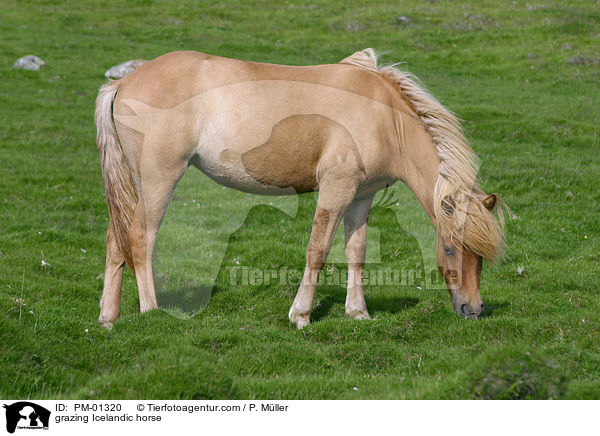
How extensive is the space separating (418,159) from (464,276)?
1464 millimetres

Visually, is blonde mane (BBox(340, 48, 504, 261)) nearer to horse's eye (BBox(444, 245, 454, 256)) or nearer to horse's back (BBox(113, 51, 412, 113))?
horse's eye (BBox(444, 245, 454, 256))

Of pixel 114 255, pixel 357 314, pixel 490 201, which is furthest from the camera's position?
pixel 357 314

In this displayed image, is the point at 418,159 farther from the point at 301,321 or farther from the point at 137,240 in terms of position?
the point at 137,240

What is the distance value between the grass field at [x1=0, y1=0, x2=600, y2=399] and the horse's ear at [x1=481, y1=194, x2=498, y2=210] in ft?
4.19

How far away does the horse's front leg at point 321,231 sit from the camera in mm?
6949

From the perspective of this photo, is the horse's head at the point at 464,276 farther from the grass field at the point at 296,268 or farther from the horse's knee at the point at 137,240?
the horse's knee at the point at 137,240

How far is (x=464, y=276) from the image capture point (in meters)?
6.79

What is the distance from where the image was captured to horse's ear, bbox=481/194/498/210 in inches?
258

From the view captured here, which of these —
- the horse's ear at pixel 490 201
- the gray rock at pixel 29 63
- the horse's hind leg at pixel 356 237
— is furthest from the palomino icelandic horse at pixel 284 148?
the gray rock at pixel 29 63

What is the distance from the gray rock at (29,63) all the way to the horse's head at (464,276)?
2219cm

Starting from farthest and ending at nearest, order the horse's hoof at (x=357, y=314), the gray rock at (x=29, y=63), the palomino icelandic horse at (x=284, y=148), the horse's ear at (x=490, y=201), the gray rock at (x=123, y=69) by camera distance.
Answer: the gray rock at (x=29, y=63)
the gray rock at (x=123, y=69)
the horse's hoof at (x=357, y=314)
the palomino icelandic horse at (x=284, y=148)
the horse's ear at (x=490, y=201)

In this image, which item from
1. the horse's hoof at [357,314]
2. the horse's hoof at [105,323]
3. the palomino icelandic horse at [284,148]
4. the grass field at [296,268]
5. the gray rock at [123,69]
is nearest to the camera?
the grass field at [296,268]
